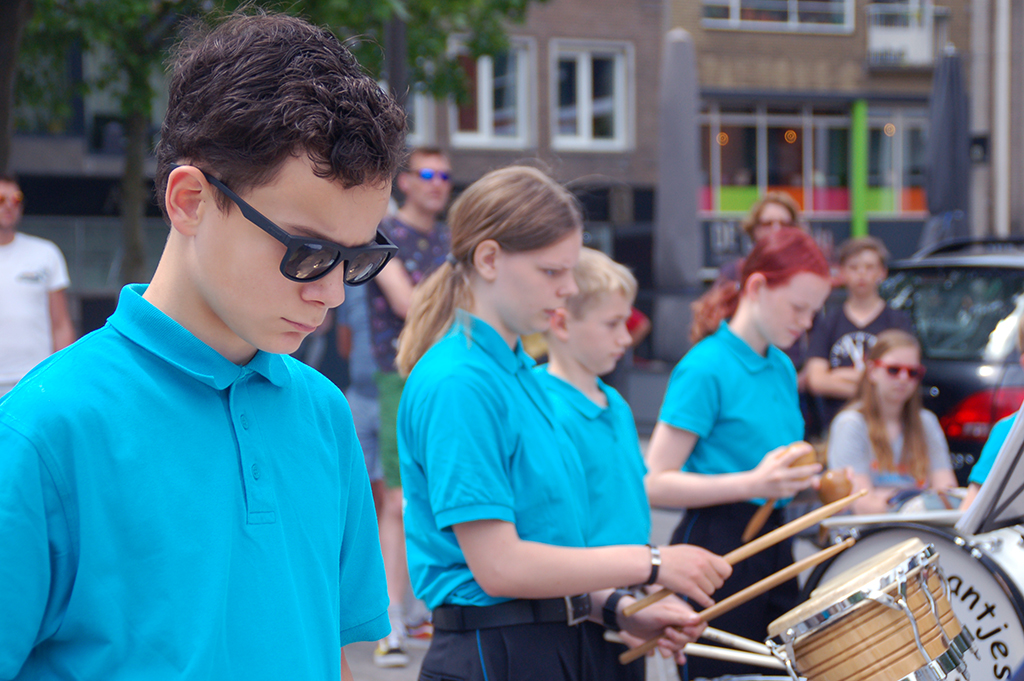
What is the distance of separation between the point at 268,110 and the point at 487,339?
1.03 metres

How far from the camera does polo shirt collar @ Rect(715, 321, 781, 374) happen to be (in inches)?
117

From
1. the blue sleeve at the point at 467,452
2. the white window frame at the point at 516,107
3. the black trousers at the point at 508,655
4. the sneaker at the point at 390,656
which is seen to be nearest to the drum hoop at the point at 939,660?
the black trousers at the point at 508,655

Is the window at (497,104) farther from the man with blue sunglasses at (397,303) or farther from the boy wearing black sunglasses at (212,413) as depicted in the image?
the boy wearing black sunglasses at (212,413)

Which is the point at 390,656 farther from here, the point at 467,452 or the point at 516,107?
the point at 516,107

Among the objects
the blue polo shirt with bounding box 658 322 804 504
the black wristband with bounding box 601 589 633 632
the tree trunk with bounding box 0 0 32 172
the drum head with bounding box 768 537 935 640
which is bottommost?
the black wristband with bounding box 601 589 633 632

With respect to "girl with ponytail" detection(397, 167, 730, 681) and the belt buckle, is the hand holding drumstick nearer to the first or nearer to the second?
"girl with ponytail" detection(397, 167, 730, 681)

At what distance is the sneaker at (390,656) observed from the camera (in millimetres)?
3971

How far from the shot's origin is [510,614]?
1.96 m

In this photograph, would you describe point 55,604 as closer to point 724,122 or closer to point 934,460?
point 934,460

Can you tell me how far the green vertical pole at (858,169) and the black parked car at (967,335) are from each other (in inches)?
725

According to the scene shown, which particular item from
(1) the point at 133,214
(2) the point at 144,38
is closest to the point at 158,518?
(2) the point at 144,38

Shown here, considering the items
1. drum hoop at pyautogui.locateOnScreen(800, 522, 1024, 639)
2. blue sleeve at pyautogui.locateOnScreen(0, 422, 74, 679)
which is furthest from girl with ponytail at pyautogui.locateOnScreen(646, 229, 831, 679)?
blue sleeve at pyautogui.locateOnScreen(0, 422, 74, 679)

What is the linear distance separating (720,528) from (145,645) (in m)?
2.13

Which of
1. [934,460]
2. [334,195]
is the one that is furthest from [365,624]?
[934,460]
